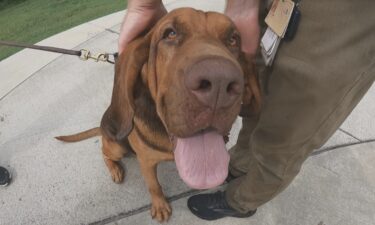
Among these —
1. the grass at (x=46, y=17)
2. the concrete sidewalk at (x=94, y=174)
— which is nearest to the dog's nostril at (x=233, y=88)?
the concrete sidewalk at (x=94, y=174)

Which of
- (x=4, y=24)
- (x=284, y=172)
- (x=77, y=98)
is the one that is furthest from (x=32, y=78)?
(x=284, y=172)

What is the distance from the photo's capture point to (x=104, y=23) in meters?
5.43

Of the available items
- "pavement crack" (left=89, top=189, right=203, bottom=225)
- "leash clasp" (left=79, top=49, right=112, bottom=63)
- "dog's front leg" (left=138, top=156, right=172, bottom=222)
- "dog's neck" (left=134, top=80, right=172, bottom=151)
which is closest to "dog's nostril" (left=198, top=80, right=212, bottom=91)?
"dog's neck" (left=134, top=80, right=172, bottom=151)

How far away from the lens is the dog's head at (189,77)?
5.13 feet

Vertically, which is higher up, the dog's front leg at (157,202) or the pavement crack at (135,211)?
the dog's front leg at (157,202)

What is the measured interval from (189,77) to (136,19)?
0.89 m

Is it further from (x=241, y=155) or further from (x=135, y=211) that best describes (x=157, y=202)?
(x=241, y=155)

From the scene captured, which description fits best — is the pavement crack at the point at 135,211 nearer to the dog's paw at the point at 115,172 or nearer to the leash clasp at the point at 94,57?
the dog's paw at the point at 115,172

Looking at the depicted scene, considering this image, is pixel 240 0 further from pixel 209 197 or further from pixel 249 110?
pixel 209 197

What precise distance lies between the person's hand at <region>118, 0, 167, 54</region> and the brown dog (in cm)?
18

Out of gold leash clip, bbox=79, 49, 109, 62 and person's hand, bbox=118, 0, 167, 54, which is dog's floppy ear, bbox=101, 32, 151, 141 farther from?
gold leash clip, bbox=79, 49, 109, 62

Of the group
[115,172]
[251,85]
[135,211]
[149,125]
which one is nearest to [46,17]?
[115,172]

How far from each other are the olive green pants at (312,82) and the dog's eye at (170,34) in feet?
1.78

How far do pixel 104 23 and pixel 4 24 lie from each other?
202cm
